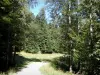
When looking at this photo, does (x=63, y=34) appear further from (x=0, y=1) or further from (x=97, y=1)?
(x=0, y=1)

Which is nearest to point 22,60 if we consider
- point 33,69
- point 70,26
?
point 33,69

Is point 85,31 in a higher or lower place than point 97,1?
lower

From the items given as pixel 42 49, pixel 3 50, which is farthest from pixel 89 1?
pixel 42 49

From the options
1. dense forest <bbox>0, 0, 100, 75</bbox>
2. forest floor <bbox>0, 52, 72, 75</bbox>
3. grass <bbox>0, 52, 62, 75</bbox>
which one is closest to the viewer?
dense forest <bbox>0, 0, 100, 75</bbox>

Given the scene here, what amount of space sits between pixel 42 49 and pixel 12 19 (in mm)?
46168

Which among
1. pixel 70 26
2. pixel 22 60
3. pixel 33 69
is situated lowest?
pixel 33 69

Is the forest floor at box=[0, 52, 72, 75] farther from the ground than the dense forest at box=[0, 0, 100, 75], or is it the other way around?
the dense forest at box=[0, 0, 100, 75]

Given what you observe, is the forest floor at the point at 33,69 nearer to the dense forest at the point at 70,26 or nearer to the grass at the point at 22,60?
the grass at the point at 22,60

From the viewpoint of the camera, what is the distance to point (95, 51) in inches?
614

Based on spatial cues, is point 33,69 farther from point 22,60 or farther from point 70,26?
point 22,60

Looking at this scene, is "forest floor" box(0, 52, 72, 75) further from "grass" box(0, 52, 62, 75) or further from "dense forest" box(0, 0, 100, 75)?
"dense forest" box(0, 0, 100, 75)

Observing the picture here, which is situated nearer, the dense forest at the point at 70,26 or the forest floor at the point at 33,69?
the dense forest at the point at 70,26

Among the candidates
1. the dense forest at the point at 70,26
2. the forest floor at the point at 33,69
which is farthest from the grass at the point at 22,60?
the dense forest at the point at 70,26

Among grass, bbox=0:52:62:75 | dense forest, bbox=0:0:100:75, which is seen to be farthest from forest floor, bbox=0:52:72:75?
dense forest, bbox=0:0:100:75
